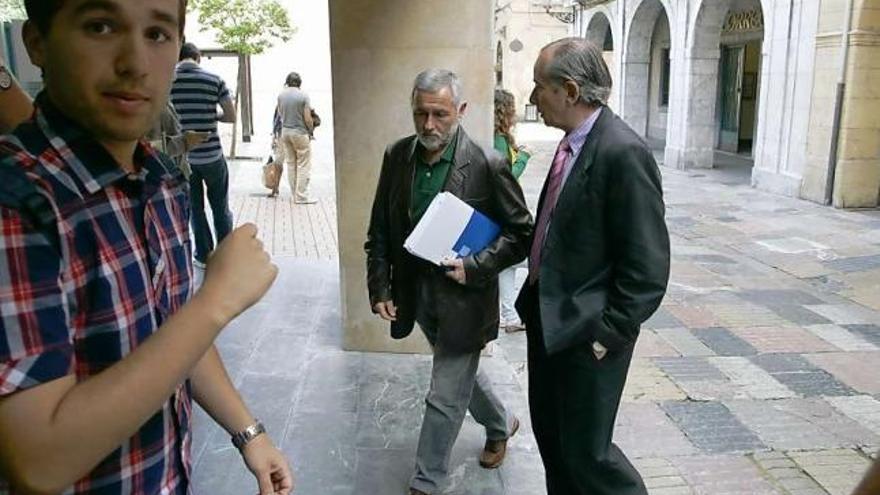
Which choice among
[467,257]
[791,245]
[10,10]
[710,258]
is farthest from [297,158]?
[467,257]

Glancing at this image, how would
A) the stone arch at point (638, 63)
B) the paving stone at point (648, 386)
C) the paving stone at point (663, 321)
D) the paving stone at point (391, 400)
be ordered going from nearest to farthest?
1. the paving stone at point (391, 400)
2. the paving stone at point (648, 386)
3. the paving stone at point (663, 321)
4. the stone arch at point (638, 63)

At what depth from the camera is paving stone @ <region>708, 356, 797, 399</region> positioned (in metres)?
4.58

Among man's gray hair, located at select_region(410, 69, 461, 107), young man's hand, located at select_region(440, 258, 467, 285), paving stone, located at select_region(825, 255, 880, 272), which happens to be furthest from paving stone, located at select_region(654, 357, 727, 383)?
paving stone, located at select_region(825, 255, 880, 272)

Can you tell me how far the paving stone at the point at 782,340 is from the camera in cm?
537

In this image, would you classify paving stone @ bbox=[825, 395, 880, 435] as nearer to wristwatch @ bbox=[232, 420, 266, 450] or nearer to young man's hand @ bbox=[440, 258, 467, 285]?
young man's hand @ bbox=[440, 258, 467, 285]

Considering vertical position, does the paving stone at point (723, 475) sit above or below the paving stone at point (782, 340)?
below

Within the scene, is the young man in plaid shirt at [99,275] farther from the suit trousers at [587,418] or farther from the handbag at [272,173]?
the handbag at [272,173]

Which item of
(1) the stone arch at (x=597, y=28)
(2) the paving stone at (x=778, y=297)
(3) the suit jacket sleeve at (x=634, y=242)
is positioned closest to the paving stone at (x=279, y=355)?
(3) the suit jacket sleeve at (x=634, y=242)

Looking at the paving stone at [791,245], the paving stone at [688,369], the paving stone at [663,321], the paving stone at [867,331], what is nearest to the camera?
the paving stone at [688,369]

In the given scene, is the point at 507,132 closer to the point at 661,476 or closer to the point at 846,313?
the point at 661,476

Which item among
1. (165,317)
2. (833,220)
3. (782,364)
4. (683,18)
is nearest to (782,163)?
(833,220)

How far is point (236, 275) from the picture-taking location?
44.2 inches

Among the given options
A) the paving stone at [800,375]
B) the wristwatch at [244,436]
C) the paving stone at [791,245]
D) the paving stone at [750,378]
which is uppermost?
the wristwatch at [244,436]

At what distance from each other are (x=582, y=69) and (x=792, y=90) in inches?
430
